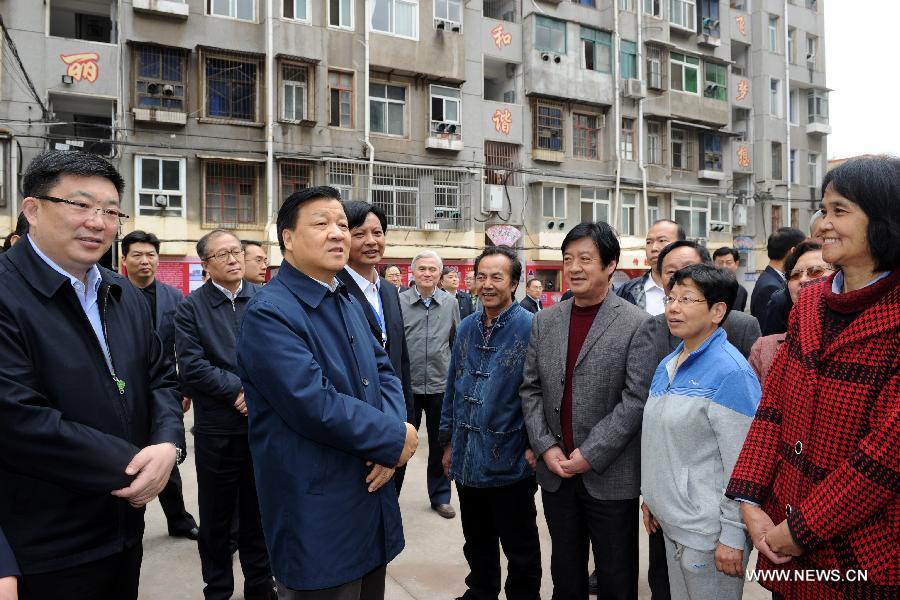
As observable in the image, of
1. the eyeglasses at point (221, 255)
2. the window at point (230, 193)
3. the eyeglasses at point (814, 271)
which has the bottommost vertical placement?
the eyeglasses at point (814, 271)

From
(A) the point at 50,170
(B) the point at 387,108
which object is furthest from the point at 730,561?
(B) the point at 387,108

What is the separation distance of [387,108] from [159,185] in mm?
6482

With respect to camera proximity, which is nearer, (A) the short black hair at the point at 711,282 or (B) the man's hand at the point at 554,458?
(A) the short black hair at the point at 711,282

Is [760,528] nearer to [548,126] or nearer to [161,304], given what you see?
[161,304]

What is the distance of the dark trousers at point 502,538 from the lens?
308cm

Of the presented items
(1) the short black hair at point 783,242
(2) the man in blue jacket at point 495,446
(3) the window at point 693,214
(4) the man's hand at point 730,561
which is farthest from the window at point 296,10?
(4) the man's hand at point 730,561

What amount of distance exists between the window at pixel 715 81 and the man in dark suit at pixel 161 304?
2271 centimetres

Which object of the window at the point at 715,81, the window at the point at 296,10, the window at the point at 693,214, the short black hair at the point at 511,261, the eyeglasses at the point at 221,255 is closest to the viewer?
the short black hair at the point at 511,261

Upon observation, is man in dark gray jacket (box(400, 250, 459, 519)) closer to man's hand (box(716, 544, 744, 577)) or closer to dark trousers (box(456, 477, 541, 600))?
dark trousers (box(456, 477, 541, 600))

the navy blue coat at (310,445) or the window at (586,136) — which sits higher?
the window at (586,136)

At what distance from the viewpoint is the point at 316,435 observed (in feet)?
6.43

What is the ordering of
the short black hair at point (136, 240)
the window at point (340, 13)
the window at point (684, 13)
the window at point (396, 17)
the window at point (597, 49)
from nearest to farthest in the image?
the short black hair at point (136, 240) < the window at point (340, 13) < the window at point (396, 17) < the window at point (597, 49) < the window at point (684, 13)

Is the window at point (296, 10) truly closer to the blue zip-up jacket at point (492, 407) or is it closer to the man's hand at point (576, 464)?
the blue zip-up jacket at point (492, 407)

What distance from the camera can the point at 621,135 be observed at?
21.1 m
